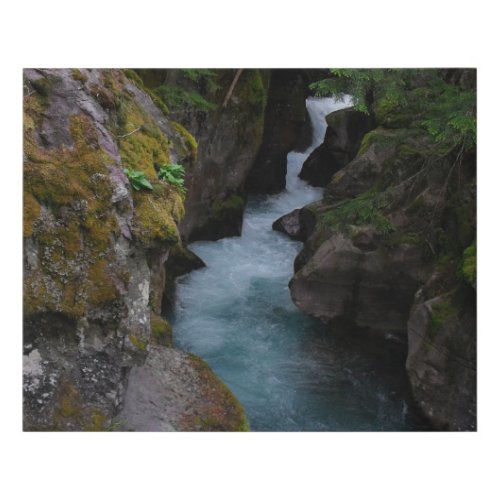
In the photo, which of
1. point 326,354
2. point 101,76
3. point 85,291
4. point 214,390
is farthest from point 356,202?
point 85,291

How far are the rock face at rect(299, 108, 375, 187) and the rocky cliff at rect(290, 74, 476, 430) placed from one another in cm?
270

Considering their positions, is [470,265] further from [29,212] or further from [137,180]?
[29,212]

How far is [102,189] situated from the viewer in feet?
15.9

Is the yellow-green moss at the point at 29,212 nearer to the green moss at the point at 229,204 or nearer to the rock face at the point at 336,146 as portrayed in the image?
the green moss at the point at 229,204

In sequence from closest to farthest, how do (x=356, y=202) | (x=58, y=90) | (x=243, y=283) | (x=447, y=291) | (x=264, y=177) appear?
(x=58, y=90)
(x=447, y=291)
(x=356, y=202)
(x=243, y=283)
(x=264, y=177)

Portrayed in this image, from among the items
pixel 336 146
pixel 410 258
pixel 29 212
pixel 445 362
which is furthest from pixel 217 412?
pixel 336 146

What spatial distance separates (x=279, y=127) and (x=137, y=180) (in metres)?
10.2

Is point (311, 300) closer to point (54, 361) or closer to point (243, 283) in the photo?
point (243, 283)

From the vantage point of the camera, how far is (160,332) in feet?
23.2

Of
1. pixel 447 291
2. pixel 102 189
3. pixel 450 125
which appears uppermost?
pixel 450 125

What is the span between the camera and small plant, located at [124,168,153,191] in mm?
5219

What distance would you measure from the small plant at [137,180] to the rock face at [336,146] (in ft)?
24.4

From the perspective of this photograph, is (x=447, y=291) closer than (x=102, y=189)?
No

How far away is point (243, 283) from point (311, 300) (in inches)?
82.1
